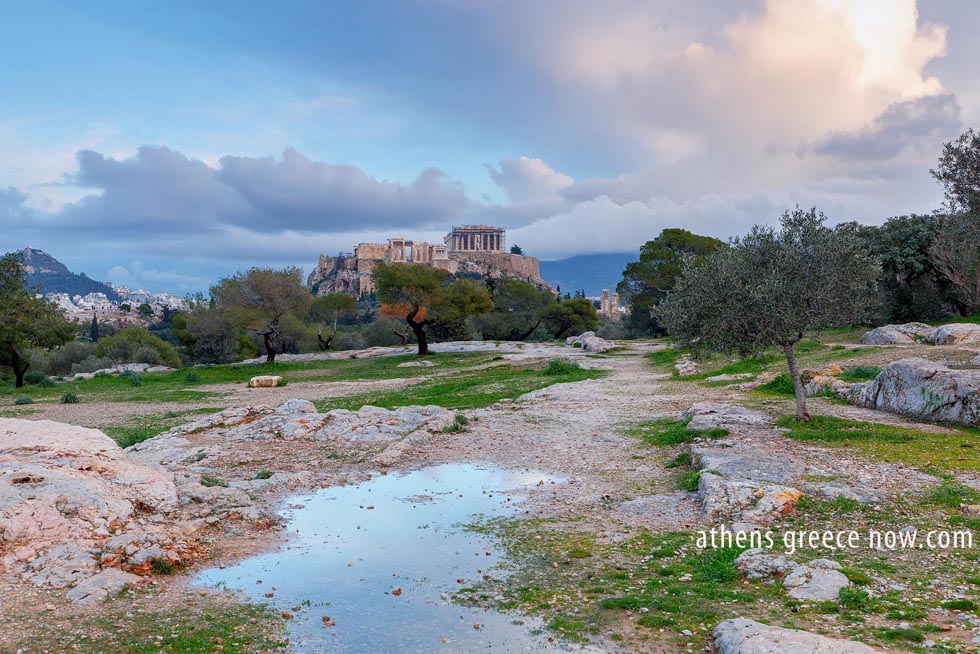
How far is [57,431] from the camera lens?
13188 millimetres

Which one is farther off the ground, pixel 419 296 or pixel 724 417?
pixel 419 296

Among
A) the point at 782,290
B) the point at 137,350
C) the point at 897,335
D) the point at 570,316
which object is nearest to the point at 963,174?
the point at 897,335

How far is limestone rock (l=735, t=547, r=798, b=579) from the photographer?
8.10 meters

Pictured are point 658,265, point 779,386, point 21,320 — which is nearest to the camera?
point 779,386

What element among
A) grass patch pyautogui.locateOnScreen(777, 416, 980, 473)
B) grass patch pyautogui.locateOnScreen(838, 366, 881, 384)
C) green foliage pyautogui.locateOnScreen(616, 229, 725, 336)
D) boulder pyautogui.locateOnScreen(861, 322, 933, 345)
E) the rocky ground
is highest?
green foliage pyautogui.locateOnScreen(616, 229, 725, 336)

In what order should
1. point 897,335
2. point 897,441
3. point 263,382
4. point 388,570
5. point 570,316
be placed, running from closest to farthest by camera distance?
point 388,570 < point 897,441 < point 897,335 < point 263,382 < point 570,316

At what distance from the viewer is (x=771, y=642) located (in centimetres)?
592

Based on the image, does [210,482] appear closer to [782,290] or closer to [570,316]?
[782,290]

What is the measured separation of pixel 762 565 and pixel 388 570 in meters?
5.23

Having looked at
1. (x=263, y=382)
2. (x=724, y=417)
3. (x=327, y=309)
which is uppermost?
(x=327, y=309)

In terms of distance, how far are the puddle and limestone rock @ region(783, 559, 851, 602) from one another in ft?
10.3

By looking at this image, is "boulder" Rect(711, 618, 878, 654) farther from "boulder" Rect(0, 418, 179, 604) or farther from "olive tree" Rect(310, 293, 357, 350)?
"olive tree" Rect(310, 293, 357, 350)

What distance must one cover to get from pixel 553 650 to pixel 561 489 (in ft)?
21.8

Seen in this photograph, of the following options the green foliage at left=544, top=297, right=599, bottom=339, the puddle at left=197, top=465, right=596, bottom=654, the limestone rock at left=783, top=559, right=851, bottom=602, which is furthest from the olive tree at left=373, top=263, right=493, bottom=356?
the limestone rock at left=783, top=559, right=851, bottom=602
